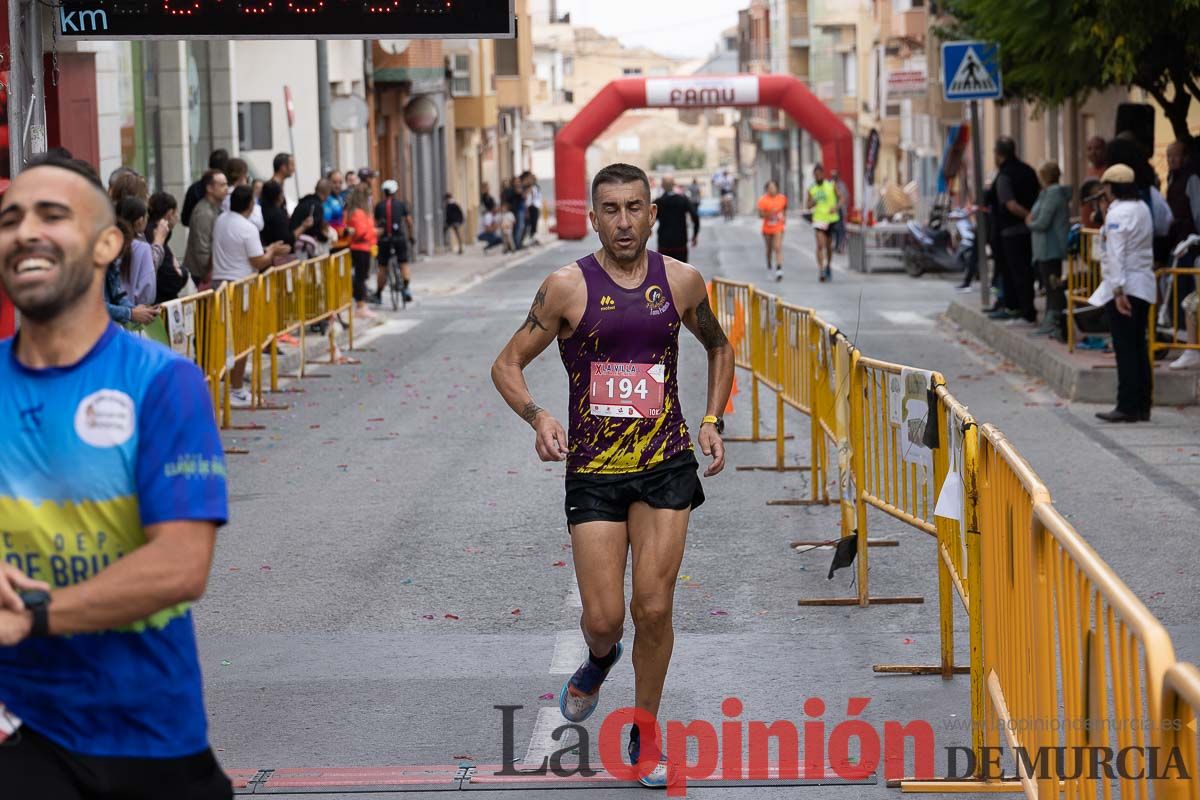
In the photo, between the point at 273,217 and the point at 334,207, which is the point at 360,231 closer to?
the point at 334,207

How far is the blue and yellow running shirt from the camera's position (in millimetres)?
3412

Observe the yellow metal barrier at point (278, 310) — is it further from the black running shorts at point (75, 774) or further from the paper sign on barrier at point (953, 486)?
the black running shorts at point (75, 774)

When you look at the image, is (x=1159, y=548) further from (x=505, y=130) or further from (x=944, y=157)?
(x=505, y=130)

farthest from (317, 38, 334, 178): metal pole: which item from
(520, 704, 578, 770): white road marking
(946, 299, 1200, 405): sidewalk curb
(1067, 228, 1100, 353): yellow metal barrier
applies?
(520, 704, 578, 770): white road marking

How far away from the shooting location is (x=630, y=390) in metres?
6.23

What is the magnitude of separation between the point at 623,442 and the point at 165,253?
8740 millimetres

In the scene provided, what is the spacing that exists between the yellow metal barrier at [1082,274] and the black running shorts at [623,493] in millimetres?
10727

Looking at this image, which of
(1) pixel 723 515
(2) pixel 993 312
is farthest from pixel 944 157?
(1) pixel 723 515

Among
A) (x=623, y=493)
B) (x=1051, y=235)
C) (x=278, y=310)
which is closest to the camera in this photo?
(x=623, y=493)

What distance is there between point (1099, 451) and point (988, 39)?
7.06m

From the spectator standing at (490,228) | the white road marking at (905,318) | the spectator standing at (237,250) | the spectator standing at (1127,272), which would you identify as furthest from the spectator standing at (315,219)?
the spectator standing at (490,228)

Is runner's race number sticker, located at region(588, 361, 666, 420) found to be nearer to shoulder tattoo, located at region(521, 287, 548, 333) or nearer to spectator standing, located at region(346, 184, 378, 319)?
shoulder tattoo, located at region(521, 287, 548, 333)

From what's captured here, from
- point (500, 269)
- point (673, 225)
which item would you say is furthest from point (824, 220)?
point (500, 269)

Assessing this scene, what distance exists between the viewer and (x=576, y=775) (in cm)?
621
